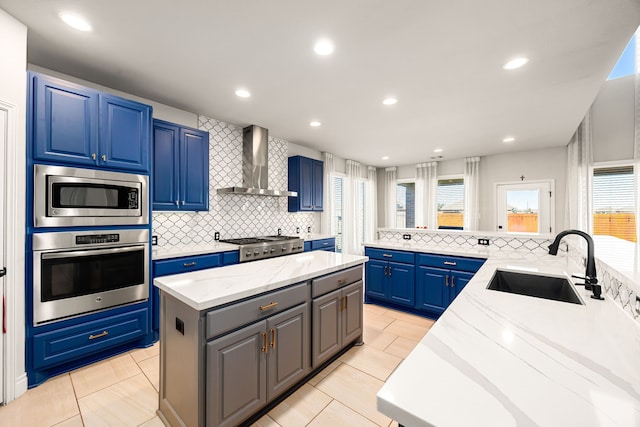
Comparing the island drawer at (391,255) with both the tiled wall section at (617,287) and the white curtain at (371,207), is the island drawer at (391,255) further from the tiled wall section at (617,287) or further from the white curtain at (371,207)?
the white curtain at (371,207)

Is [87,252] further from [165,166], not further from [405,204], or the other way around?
[405,204]

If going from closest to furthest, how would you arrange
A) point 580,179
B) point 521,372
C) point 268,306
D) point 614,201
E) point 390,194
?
point 521,372 < point 268,306 < point 614,201 < point 580,179 < point 390,194

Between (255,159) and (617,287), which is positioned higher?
(255,159)

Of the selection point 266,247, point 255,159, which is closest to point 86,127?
point 255,159

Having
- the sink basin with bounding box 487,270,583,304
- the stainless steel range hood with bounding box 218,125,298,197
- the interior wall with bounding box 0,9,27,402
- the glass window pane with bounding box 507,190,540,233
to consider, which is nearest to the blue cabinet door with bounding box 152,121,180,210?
the stainless steel range hood with bounding box 218,125,298,197

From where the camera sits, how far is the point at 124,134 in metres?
2.39

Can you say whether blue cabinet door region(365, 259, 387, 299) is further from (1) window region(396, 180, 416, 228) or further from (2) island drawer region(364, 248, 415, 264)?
(1) window region(396, 180, 416, 228)

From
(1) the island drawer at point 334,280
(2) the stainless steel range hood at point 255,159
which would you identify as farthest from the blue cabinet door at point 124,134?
(1) the island drawer at point 334,280

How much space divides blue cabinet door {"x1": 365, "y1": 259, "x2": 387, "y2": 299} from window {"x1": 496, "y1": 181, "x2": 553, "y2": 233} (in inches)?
147

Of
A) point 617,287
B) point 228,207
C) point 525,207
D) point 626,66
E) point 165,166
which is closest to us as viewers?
point 617,287

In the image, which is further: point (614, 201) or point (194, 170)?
point (614, 201)

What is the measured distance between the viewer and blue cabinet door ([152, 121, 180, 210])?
116 inches

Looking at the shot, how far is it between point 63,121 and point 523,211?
7227 mm

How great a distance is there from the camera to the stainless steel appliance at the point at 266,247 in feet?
10.6
